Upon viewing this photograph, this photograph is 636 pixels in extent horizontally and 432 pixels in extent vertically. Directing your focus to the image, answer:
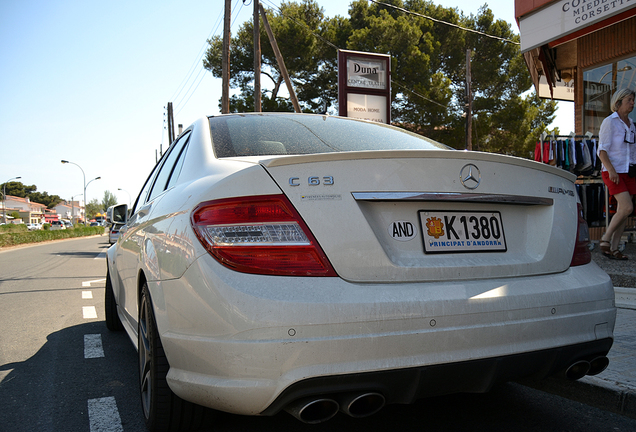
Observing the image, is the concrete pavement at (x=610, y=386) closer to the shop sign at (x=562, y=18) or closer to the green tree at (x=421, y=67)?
the shop sign at (x=562, y=18)

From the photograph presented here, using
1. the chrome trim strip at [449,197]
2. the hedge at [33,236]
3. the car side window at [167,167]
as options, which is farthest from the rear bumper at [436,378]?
the hedge at [33,236]

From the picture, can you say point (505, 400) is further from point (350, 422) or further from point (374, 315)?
point (374, 315)

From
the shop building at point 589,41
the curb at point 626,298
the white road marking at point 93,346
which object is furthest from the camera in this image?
the shop building at point 589,41

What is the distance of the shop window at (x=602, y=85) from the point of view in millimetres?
9273

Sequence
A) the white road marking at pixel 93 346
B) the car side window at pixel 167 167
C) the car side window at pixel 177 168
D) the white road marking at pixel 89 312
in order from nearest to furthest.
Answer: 1. the car side window at pixel 177 168
2. the car side window at pixel 167 167
3. the white road marking at pixel 93 346
4. the white road marking at pixel 89 312

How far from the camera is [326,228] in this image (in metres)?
1.85

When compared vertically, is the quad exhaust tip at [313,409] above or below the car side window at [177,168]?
below

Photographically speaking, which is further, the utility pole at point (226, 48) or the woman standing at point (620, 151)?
the utility pole at point (226, 48)

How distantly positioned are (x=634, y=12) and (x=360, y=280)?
8.52 meters

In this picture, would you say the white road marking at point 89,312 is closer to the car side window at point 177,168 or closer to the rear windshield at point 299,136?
the car side window at point 177,168

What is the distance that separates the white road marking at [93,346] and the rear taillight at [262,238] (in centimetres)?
273

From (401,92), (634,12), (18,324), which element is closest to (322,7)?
(401,92)

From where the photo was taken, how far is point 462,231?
207 centimetres

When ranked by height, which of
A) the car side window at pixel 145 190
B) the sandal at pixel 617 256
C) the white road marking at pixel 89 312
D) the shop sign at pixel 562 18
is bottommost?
the white road marking at pixel 89 312
